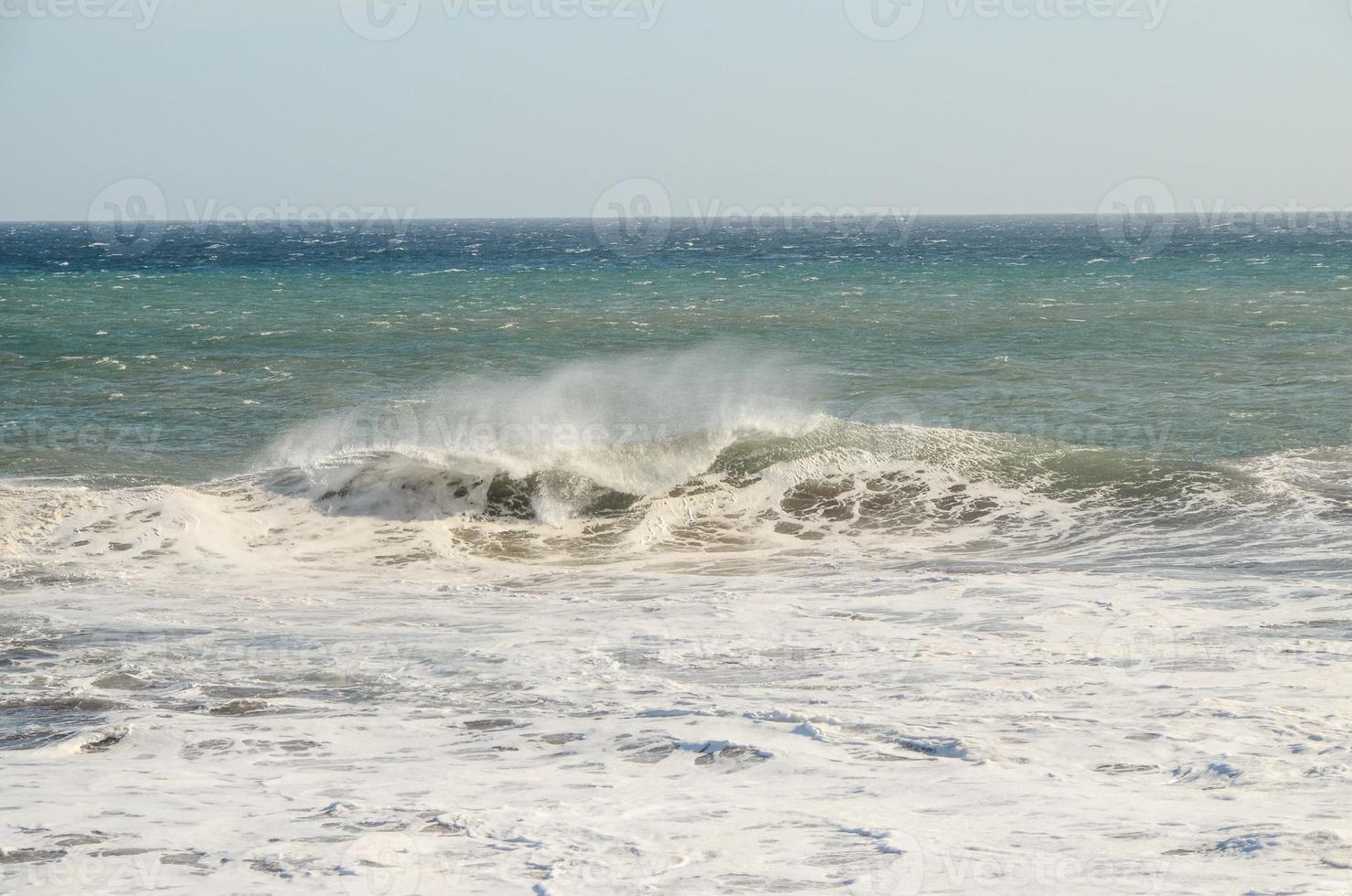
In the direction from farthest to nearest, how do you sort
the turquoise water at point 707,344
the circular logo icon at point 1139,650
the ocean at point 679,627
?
1. the turquoise water at point 707,344
2. the circular logo icon at point 1139,650
3. the ocean at point 679,627

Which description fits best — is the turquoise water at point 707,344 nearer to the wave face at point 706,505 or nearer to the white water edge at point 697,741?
the wave face at point 706,505

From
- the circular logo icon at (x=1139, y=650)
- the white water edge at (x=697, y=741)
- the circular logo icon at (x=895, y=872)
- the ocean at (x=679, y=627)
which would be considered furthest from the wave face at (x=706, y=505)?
the circular logo icon at (x=895, y=872)

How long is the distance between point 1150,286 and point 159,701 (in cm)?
4585

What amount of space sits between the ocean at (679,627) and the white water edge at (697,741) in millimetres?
31

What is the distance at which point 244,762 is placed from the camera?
6402 millimetres

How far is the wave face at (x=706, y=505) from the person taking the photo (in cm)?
1190

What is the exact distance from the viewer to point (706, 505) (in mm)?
14180

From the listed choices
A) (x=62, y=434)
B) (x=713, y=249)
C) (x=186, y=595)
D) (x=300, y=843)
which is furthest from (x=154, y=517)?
(x=713, y=249)

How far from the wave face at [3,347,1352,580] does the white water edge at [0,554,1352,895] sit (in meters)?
1.72

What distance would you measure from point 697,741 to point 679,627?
2459mm

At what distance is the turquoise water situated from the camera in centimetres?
1875

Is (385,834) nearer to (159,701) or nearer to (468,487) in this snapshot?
(159,701)

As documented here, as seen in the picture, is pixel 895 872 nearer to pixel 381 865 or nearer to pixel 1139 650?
pixel 381 865

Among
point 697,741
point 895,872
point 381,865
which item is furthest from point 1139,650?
point 381,865
